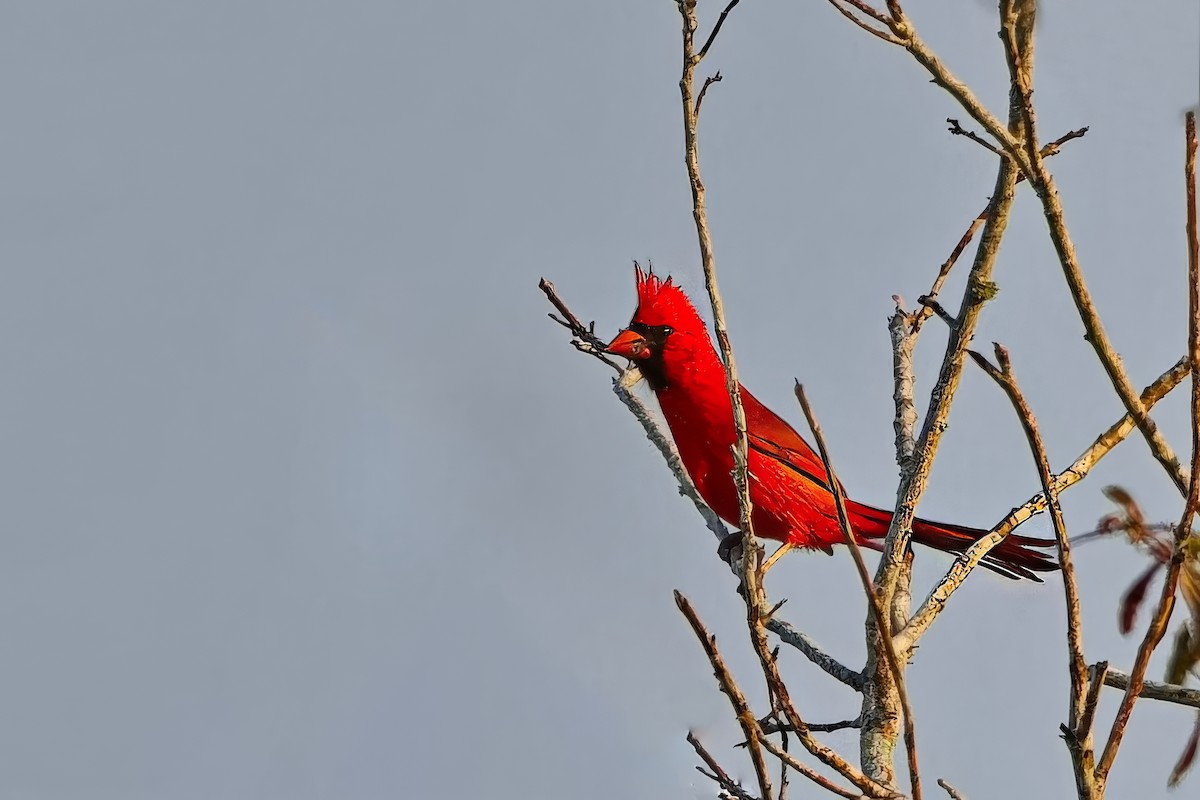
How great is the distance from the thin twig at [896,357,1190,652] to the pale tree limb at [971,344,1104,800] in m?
0.51

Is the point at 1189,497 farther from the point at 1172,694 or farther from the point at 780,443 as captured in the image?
the point at 780,443

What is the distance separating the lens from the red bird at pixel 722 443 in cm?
452

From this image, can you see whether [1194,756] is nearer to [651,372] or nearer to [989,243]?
[989,243]

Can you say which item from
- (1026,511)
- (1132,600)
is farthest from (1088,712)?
(1026,511)

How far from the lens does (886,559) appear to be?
286 cm

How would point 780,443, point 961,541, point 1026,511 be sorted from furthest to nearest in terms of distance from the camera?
1. point 780,443
2. point 961,541
3. point 1026,511

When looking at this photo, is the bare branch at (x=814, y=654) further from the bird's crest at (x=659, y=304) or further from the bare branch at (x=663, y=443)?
the bird's crest at (x=659, y=304)

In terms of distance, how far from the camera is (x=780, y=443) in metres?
4.80

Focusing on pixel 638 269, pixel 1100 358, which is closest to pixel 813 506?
pixel 638 269

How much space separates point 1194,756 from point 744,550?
33.5 inches

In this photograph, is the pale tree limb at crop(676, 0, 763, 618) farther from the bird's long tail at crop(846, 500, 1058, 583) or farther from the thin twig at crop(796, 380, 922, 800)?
the bird's long tail at crop(846, 500, 1058, 583)

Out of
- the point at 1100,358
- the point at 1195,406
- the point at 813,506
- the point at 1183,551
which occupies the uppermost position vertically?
the point at 813,506

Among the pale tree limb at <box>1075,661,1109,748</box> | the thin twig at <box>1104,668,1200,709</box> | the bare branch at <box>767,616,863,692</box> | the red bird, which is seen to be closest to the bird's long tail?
the red bird

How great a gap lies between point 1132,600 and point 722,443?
245 centimetres
